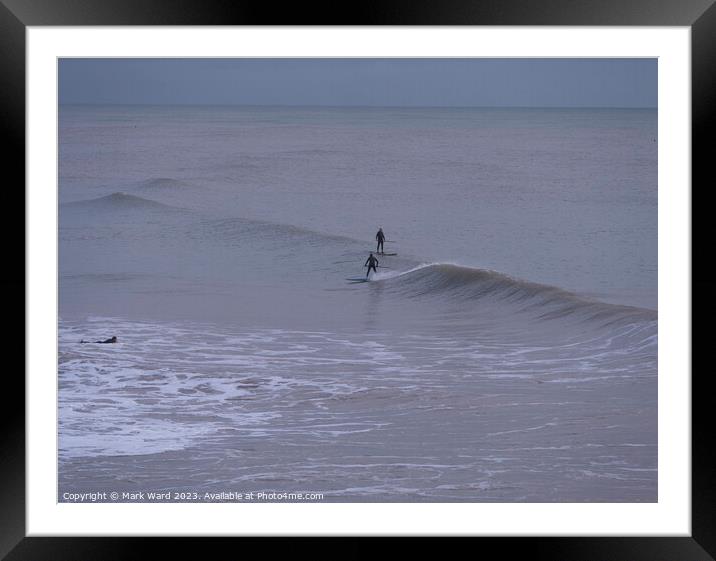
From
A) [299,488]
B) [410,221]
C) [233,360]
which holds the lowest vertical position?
[299,488]

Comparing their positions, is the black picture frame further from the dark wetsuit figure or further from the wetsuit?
the dark wetsuit figure

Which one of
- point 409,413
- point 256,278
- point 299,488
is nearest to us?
point 299,488

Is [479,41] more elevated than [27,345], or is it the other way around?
[479,41]

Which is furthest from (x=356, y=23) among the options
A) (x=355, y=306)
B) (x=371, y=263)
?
(x=371, y=263)

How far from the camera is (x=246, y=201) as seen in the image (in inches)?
356

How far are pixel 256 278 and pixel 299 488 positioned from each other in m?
3.52

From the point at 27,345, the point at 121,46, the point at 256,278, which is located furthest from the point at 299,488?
the point at 256,278

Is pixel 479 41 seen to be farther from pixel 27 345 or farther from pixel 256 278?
pixel 256 278

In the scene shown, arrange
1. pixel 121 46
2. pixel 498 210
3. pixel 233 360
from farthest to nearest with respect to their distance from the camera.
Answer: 1. pixel 498 210
2. pixel 233 360
3. pixel 121 46

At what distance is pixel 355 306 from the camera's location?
22.2 feet

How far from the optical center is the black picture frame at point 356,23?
8.96 feet

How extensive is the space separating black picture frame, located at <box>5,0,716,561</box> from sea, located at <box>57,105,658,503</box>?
1.10 meters

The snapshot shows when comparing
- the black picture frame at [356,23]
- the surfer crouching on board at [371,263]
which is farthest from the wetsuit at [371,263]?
the black picture frame at [356,23]

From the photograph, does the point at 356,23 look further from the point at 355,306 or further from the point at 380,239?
the point at 380,239
